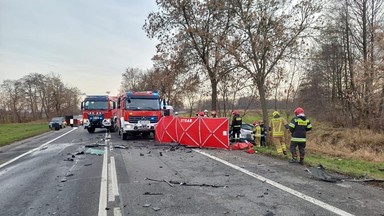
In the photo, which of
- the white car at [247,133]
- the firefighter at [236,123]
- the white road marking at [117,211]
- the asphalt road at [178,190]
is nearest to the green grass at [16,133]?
the firefighter at [236,123]

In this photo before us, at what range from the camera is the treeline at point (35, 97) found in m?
87.8

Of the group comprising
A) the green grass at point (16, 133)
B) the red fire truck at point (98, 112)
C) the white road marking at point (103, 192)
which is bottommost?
the white road marking at point (103, 192)

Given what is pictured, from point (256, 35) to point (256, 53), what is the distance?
925mm

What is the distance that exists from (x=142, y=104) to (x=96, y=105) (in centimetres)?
888

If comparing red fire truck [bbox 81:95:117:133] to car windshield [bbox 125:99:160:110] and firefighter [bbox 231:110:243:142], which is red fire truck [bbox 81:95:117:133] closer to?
car windshield [bbox 125:99:160:110]

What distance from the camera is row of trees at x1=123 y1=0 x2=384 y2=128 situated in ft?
56.3

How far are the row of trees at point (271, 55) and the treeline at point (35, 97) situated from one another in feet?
227

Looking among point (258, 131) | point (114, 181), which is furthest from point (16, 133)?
point (114, 181)

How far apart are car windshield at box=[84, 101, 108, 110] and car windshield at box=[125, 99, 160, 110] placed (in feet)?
27.3

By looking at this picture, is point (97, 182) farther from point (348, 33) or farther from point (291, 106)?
point (348, 33)

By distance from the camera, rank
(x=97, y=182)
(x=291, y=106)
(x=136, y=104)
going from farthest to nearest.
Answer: (x=291, y=106) → (x=136, y=104) → (x=97, y=182)

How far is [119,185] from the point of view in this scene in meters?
7.13

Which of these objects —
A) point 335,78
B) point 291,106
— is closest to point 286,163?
point 291,106

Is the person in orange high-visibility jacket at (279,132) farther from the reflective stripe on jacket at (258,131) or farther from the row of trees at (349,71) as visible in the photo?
the row of trees at (349,71)
